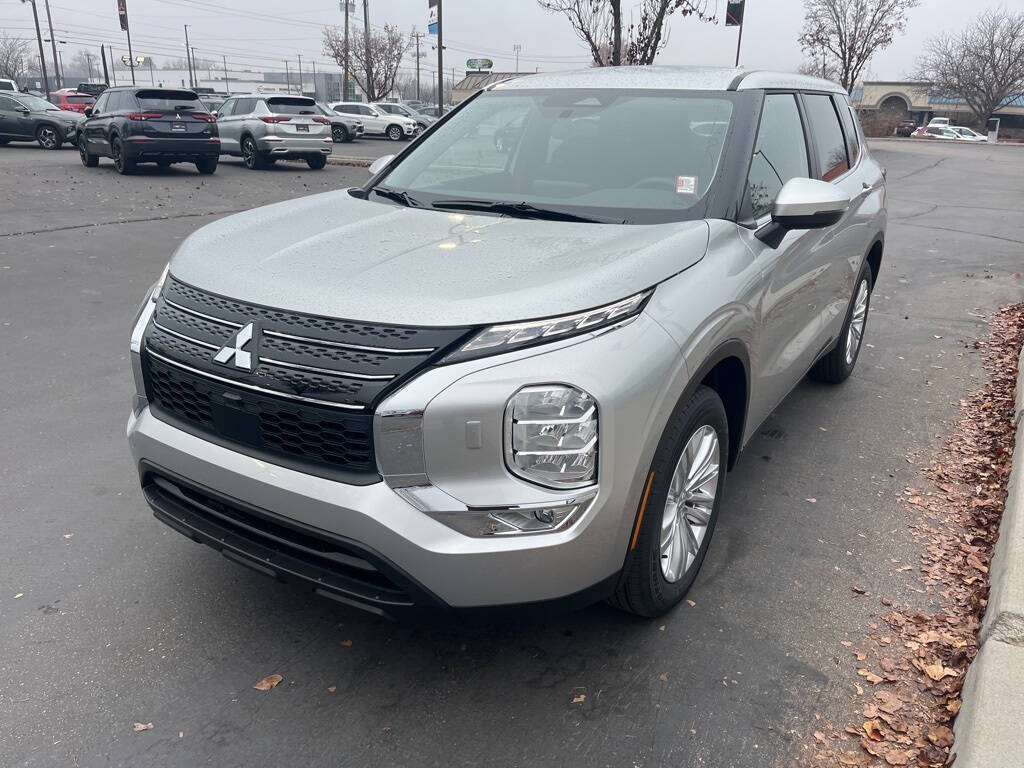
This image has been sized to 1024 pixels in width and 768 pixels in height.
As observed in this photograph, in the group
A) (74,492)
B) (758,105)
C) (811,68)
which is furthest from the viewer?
(811,68)

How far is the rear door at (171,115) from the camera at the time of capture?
644 inches

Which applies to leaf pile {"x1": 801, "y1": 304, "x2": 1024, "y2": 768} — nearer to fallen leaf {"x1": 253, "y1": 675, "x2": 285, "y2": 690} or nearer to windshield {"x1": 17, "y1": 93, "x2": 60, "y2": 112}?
fallen leaf {"x1": 253, "y1": 675, "x2": 285, "y2": 690}

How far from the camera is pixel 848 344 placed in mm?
5449

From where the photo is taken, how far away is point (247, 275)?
262 cm

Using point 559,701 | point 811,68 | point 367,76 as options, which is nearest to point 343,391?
point 559,701

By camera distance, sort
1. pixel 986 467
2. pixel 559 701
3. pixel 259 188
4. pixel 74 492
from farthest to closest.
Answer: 1. pixel 259 188
2. pixel 986 467
3. pixel 74 492
4. pixel 559 701

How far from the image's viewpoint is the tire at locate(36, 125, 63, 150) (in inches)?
916

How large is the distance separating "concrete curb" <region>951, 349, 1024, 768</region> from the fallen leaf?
1.98 metres

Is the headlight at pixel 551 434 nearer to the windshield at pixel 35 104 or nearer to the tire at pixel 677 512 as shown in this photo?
the tire at pixel 677 512

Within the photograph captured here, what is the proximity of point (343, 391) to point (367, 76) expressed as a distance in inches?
2037

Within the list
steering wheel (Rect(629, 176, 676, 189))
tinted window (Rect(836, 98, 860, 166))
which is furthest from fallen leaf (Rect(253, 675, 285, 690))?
tinted window (Rect(836, 98, 860, 166))

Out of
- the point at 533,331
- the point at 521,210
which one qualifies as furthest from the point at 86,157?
the point at 533,331

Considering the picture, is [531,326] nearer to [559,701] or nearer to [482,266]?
[482,266]

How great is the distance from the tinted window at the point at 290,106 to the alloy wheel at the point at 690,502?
17.9 meters
